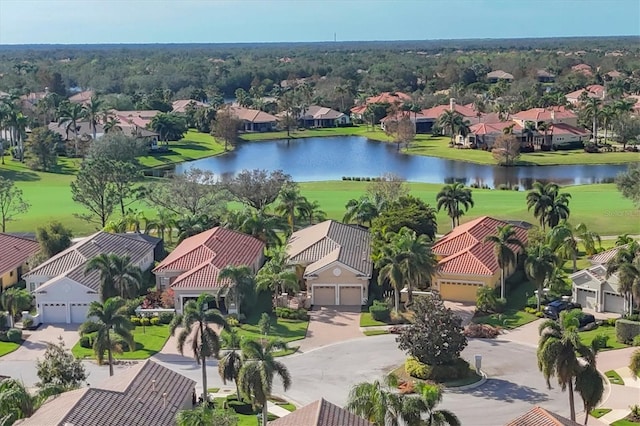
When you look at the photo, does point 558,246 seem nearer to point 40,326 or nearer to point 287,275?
point 287,275

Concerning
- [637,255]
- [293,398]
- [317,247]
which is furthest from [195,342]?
[637,255]

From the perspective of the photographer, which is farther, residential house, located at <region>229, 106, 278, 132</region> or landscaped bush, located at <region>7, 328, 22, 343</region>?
residential house, located at <region>229, 106, 278, 132</region>

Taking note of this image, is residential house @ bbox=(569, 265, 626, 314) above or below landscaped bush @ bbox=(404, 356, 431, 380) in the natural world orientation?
above

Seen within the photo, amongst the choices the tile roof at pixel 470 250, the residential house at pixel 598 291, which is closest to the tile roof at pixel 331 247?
the tile roof at pixel 470 250

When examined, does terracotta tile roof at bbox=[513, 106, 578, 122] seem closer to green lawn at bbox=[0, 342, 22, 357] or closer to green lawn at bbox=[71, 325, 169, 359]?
green lawn at bbox=[71, 325, 169, 359]

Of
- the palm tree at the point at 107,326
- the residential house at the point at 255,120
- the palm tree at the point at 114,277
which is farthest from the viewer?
the residential house at the point at 255,120

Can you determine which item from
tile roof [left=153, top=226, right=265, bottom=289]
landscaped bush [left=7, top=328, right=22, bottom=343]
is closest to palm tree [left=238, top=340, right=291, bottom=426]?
tile roof [left=153, top=226, right=265, bottom=289]

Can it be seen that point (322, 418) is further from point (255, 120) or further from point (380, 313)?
point (255, 120)

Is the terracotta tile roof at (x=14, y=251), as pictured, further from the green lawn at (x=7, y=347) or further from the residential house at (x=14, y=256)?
the green lawn at (x=7, y=347)
